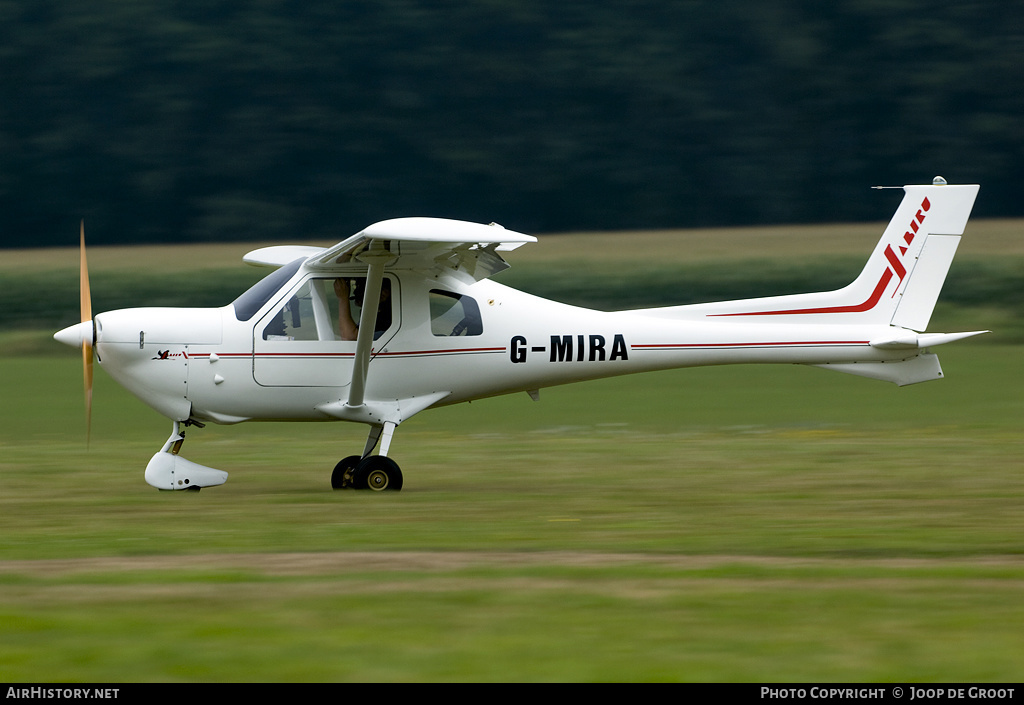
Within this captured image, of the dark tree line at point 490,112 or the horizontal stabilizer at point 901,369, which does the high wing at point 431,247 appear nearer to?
the horizontal stabilizer at point 901,369

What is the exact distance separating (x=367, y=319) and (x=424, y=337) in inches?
26.3

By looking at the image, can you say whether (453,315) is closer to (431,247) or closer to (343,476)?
(431,247)

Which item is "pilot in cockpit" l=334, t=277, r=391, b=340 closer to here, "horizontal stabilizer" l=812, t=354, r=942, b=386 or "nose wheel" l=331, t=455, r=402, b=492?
"nose wheel" l=331, t=455, r=402, b=492

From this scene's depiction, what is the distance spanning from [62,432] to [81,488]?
566 cm

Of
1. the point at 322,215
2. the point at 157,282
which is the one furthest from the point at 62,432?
the point at 322,215

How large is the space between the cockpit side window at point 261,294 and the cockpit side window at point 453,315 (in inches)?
46.4

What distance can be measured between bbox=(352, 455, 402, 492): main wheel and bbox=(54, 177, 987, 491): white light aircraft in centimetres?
1

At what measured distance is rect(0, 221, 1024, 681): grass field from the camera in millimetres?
5805

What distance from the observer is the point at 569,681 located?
5438 millimetres

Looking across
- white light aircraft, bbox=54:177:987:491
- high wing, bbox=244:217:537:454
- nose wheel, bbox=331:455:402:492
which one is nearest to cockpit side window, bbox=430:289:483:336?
white light aircraft, bbox=54:177:987:491

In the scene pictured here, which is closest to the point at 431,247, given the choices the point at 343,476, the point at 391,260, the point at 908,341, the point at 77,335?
the point at 391,260

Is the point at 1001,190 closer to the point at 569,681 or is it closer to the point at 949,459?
the point at 949,459

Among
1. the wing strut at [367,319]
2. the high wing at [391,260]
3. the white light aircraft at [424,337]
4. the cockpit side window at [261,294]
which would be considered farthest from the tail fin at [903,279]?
the cockpit side window at [261,294]

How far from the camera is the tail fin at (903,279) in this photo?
11.6m
